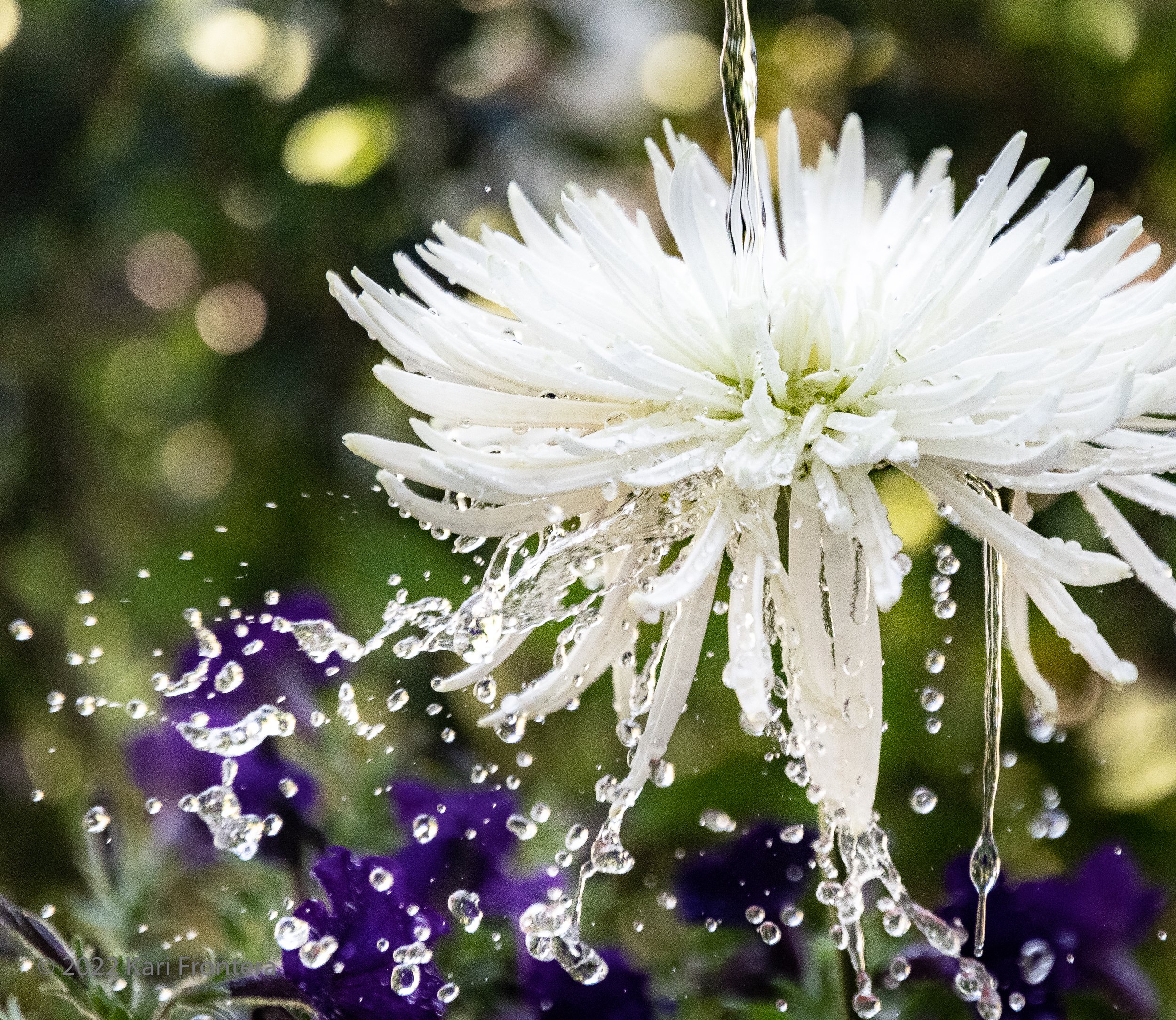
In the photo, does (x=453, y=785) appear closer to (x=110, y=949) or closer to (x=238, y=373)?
(x=110, y=949)

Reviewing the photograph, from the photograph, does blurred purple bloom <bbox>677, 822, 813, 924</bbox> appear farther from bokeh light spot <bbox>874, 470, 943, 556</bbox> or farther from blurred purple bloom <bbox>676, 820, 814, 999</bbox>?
bokeh light spot <bbox>874, 470, 943, 556</bbox>

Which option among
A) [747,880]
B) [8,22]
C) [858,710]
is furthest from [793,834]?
[8,22]

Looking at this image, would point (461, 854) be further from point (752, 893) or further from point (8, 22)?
point (8, 22)

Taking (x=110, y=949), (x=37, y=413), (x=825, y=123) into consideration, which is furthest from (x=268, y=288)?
(x=110, y=949)

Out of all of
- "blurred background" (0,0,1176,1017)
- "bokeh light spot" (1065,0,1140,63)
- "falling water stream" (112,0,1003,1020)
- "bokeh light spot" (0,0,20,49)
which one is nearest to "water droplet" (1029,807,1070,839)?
"blurred background" (0,0,1176,1017)

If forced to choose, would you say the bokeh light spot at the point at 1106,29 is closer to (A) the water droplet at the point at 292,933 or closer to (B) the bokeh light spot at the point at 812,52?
(B) the bokeh light spot at the point at 812,52

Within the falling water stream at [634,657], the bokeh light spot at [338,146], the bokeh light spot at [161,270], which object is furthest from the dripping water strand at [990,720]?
the bokeh light spot at [161,270]
